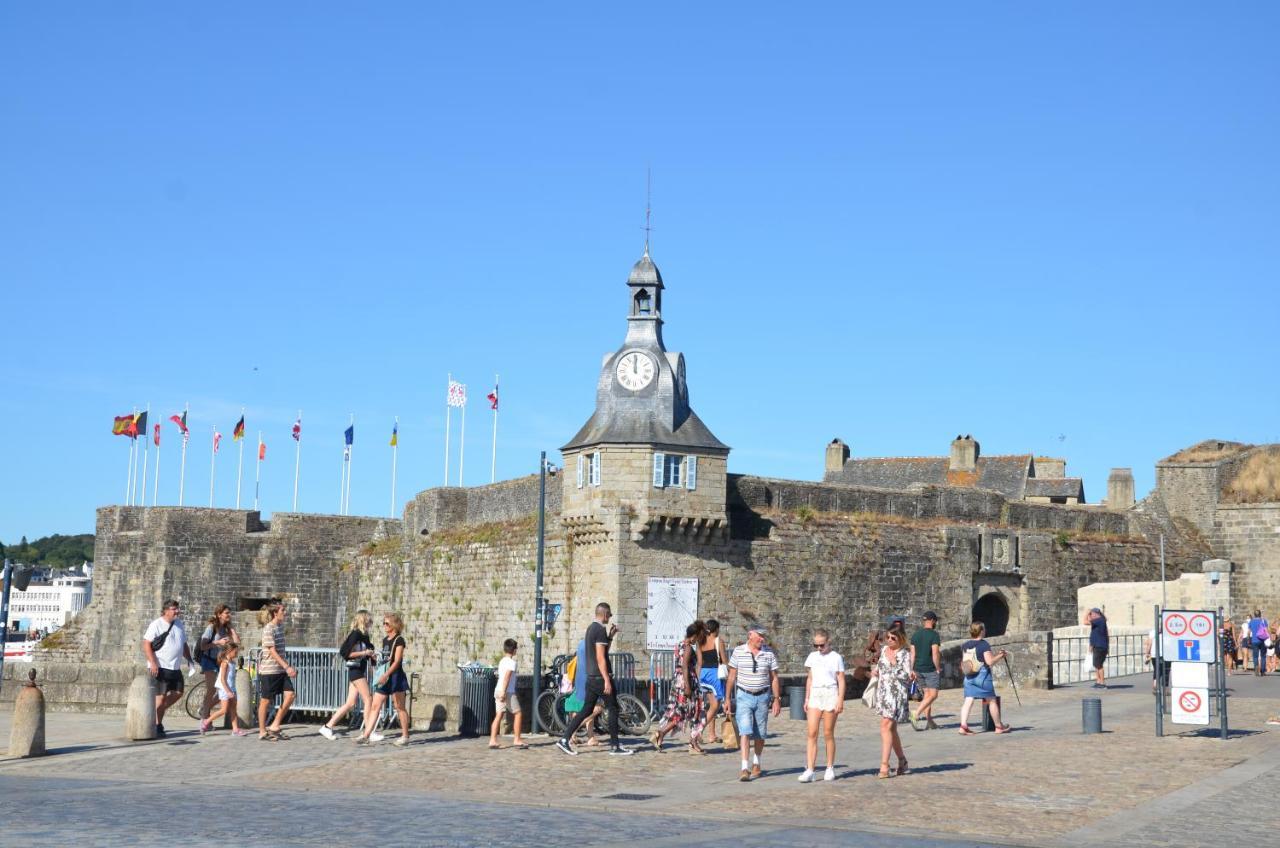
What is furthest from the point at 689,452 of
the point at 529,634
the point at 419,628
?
the point at 419,628

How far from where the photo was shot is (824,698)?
1443 centimetres

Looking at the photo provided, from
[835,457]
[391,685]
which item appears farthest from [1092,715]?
[835,457]

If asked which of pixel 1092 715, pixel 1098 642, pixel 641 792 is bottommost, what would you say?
pixel 641 792

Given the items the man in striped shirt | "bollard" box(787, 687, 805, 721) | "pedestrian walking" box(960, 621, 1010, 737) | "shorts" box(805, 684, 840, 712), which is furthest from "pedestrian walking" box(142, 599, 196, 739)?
"pedestrian walking" box(960, 621, 1010, 737)

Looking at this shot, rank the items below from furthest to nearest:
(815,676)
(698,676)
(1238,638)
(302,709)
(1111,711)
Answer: (1238,638) → (1111,711) → (302,709) → (698,676) → (815,676)

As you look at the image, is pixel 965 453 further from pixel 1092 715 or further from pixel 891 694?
pixel 891 694

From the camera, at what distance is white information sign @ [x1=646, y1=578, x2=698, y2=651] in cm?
3294

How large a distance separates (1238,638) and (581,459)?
575 inches

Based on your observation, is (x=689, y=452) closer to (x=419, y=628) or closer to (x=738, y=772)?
(x=419, y=628)

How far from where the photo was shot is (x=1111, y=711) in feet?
68.0

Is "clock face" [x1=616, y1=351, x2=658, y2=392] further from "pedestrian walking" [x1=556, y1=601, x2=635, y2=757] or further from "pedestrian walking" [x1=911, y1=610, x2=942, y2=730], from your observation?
"pedestrian walking" [x1=556, y1=601, x2=635, y2=757]

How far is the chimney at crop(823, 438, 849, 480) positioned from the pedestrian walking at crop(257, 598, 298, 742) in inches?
1852

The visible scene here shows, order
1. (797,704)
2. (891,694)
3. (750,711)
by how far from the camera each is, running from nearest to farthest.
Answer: (891,694)
(750,711)
(797,704)

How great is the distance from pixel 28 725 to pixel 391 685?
3751 millimetres
